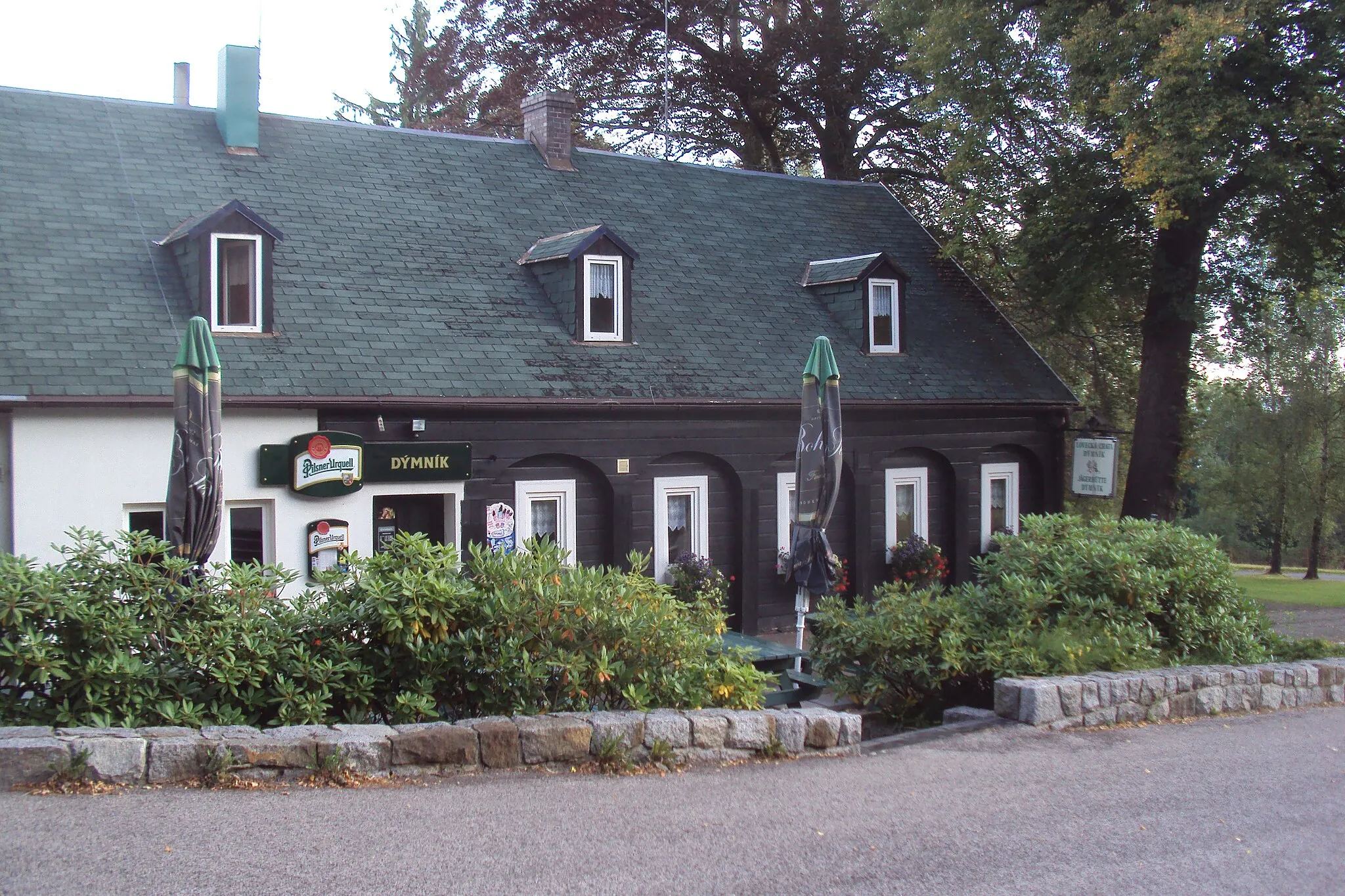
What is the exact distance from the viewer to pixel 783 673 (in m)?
11.0

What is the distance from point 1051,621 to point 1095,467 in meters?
10.6

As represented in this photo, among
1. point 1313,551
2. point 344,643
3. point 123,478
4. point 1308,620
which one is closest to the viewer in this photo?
point 344,643

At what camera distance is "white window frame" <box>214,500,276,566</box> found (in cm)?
1393

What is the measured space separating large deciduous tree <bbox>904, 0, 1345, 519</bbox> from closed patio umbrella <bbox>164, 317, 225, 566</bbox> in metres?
13.6

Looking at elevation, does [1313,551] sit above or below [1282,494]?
below

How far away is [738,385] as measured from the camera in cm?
1744

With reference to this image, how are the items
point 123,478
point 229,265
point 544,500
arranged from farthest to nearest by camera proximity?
point 544,500
point 229,265
point 123,478

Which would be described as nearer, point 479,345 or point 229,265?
point 229,265

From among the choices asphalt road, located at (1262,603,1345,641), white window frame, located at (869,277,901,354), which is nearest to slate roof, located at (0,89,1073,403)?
white window frame, located at (869,277,901,354)

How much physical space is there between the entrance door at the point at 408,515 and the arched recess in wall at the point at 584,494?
1.00m

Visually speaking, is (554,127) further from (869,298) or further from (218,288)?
(218,288)

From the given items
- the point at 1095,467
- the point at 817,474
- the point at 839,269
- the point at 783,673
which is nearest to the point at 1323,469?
the point at 1095,467

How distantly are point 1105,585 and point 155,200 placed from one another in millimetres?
12095

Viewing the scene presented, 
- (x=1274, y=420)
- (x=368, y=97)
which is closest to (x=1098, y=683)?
(x=1274, y=420)
